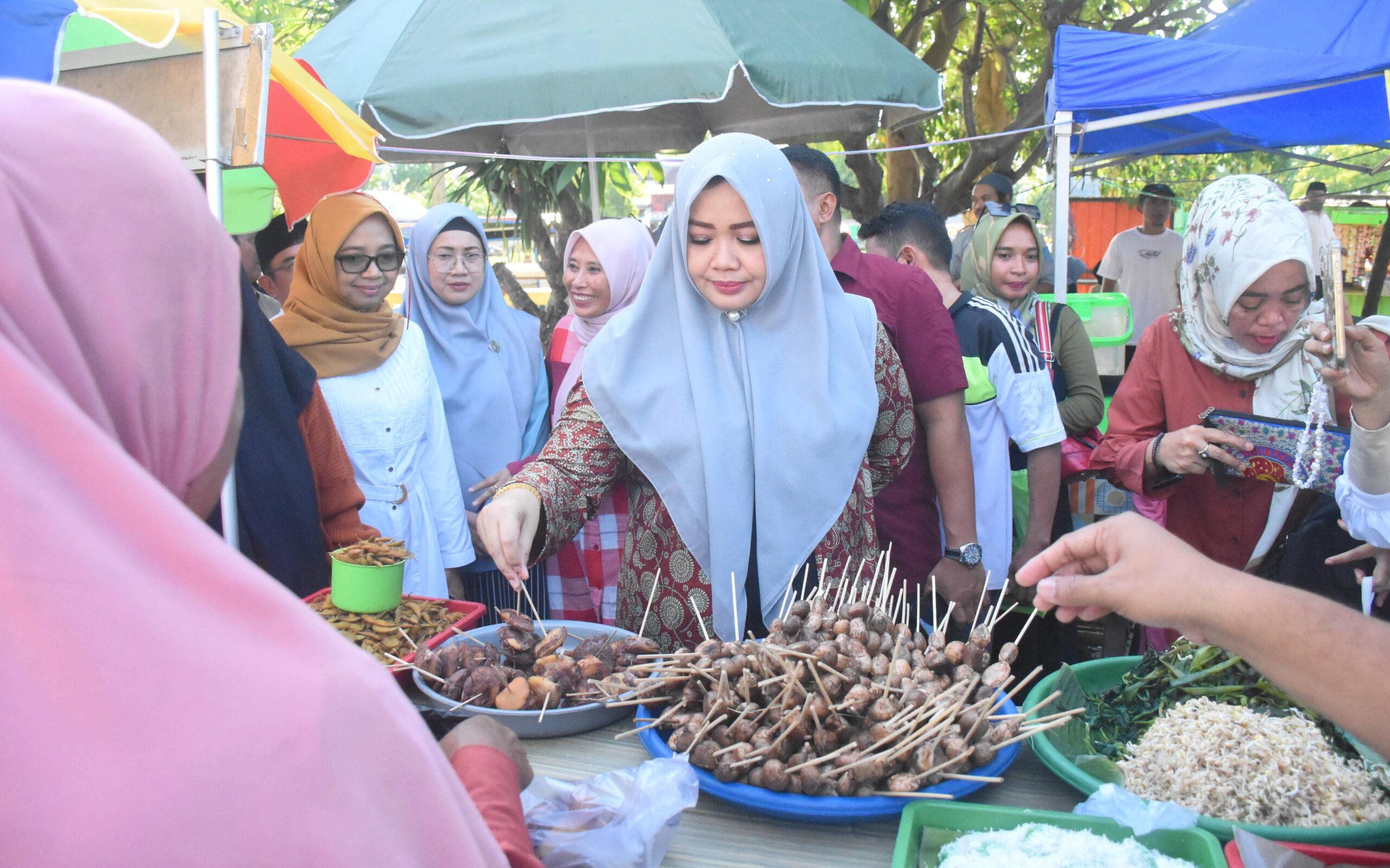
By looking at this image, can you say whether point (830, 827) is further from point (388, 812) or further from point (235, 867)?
point (235, 867)

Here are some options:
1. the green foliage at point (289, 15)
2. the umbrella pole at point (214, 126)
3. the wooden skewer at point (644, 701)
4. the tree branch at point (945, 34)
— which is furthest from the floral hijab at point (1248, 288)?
the green foliage at point (289, 15)

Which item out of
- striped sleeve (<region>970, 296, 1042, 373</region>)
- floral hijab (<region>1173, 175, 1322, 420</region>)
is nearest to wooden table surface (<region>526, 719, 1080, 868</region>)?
floral hijab (<region>1173, 175, 1322, 420</region>)

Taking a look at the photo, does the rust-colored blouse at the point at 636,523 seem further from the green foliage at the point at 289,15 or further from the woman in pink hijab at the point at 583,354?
the green foliage at the point at 289,15

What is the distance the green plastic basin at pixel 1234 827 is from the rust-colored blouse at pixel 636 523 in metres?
0.55

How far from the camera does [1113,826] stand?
1.40 m

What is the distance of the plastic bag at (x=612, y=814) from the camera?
1.37 meters

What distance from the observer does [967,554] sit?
9.09ft

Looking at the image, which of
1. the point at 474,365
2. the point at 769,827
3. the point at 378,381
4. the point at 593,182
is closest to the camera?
the point at 769,827

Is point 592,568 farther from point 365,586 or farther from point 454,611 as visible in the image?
point 365,586

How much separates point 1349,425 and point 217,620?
2781mm

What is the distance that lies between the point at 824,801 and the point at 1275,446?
1.74 metres

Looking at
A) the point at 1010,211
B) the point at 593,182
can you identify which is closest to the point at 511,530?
the point at 1010,211

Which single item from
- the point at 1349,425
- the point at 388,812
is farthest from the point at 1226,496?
the point at 388,812

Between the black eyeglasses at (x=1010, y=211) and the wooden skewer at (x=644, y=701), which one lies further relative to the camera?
the black eyeglasses at (x=1010, y=211)
